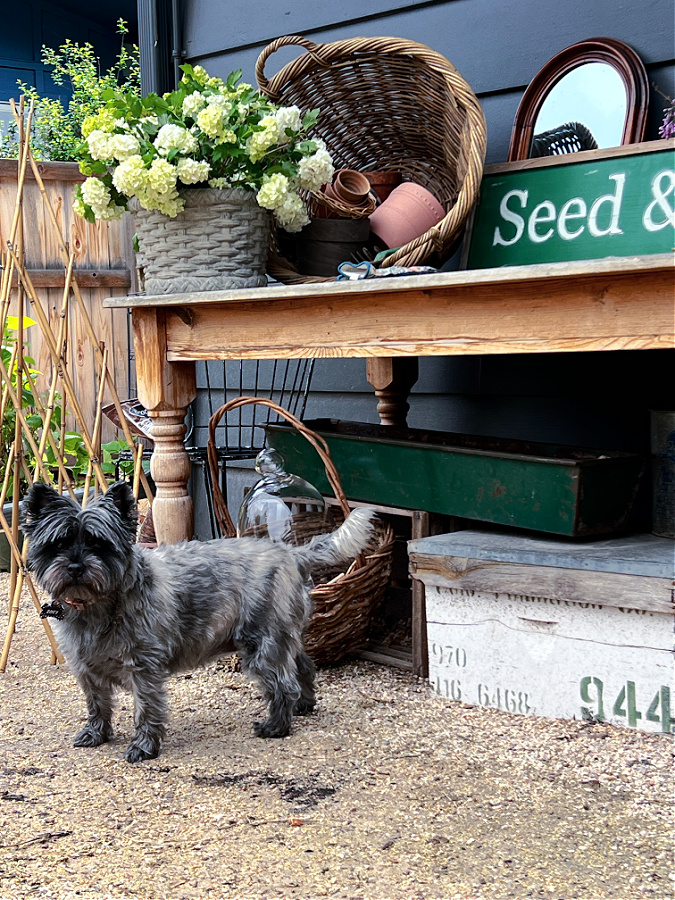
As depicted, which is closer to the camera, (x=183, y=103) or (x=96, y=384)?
(x=183, y=103)

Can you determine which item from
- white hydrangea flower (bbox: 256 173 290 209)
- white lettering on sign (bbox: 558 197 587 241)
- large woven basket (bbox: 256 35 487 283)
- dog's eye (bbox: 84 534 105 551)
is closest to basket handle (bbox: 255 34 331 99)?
large woven basket (bbox: 256 35 487 283)

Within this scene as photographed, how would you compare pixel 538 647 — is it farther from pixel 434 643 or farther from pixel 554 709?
pixel 434 643

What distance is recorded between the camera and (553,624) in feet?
9.25

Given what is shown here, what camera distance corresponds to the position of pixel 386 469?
3467 millimetres

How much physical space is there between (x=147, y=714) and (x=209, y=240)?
159 cm

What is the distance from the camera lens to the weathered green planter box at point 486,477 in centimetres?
289

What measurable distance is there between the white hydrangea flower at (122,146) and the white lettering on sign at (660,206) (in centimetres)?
174

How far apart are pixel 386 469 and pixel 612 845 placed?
66.6 inches

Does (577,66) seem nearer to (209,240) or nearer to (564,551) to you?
(209,240)

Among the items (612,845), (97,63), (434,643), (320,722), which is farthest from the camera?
(97,63)

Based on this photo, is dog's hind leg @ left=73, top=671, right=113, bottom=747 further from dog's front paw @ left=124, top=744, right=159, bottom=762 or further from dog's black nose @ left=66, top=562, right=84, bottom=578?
dog's black nose @ left=66, top=562, right=84, bottom=578

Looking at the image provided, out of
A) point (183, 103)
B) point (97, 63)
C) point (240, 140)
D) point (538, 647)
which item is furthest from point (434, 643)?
point (97, 63)

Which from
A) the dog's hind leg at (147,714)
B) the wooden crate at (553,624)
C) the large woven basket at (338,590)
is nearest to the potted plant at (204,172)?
the large woven basket at (338,590)

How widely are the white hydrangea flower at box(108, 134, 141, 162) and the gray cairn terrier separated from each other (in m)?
1.20
